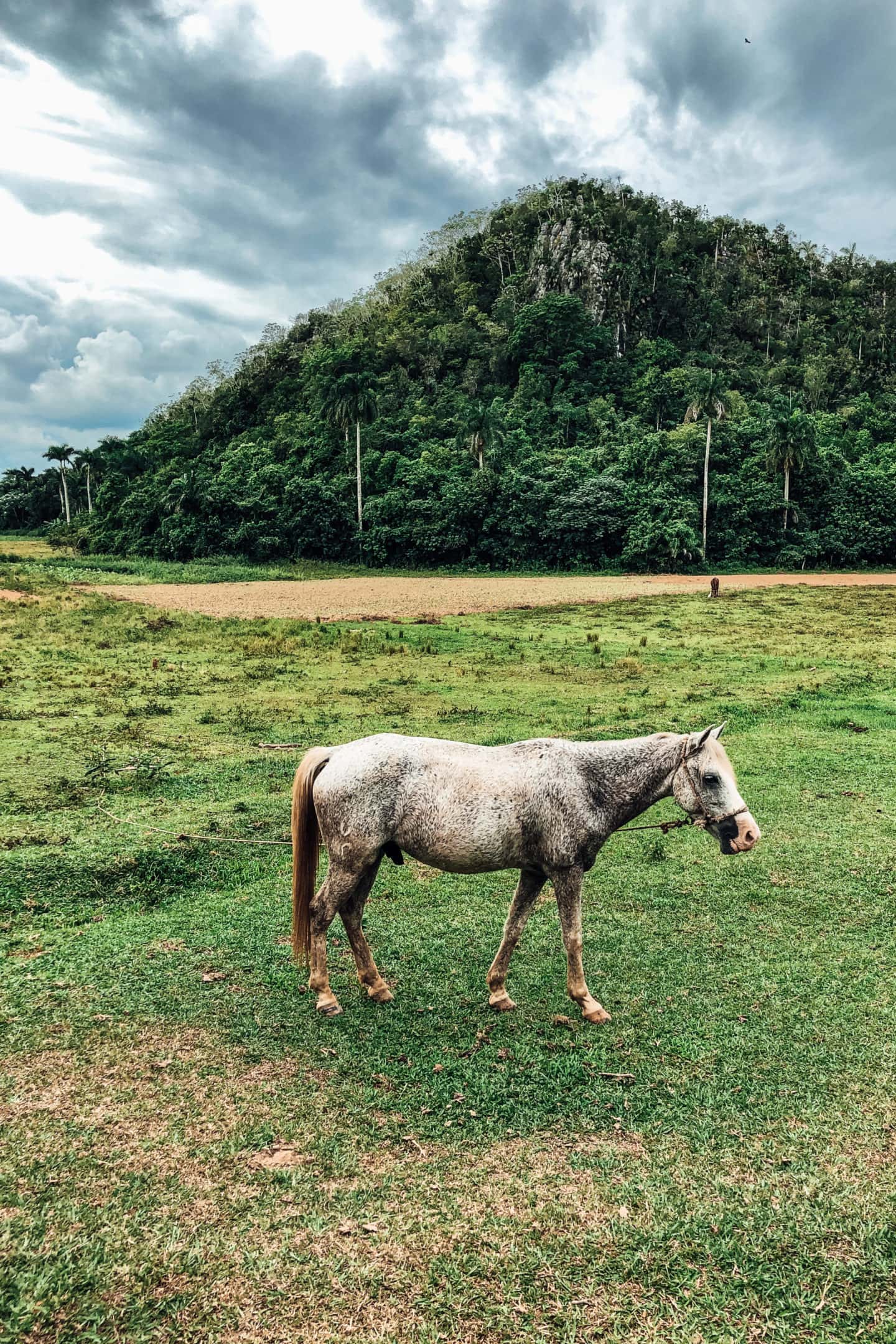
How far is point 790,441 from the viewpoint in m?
56.0

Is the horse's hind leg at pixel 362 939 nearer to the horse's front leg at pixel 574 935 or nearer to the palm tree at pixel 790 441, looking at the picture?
the horse's front leg at pixel 574 935

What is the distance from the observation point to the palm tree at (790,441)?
5594cm

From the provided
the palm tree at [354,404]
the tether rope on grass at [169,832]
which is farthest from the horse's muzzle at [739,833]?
the palm tree at [354,404]

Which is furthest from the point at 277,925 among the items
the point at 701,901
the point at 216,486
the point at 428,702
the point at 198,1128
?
the point at 216,486

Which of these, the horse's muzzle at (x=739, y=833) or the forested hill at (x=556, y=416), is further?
the forested hill at (x=556, y=416)

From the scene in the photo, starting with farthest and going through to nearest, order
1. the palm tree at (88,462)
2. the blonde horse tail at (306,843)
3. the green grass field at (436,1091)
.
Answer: the palm tree at (88,462) < the blonde horse tail at (306,843) < the green grass field at (436,1091)

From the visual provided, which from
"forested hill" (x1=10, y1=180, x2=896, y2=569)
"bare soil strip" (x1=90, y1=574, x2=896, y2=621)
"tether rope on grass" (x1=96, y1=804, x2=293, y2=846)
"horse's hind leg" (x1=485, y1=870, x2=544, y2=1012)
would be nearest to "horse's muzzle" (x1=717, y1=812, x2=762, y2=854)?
"horse's hind leg" (x1=485, y1=870, x2=544, y2=1012)

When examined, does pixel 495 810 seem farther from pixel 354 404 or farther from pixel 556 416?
pixel 556 416

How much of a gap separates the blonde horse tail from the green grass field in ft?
2.22

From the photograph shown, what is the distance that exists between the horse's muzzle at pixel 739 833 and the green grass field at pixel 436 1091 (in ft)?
4.86

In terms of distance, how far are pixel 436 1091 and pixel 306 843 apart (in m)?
1.89

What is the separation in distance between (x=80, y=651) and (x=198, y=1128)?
19663 mm

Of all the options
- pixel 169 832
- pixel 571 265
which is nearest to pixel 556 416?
pixel 571 265

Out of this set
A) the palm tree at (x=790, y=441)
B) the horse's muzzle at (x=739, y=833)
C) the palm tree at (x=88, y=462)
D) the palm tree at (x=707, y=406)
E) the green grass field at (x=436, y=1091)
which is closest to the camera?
the green grass field at (x=436, y=1091)
